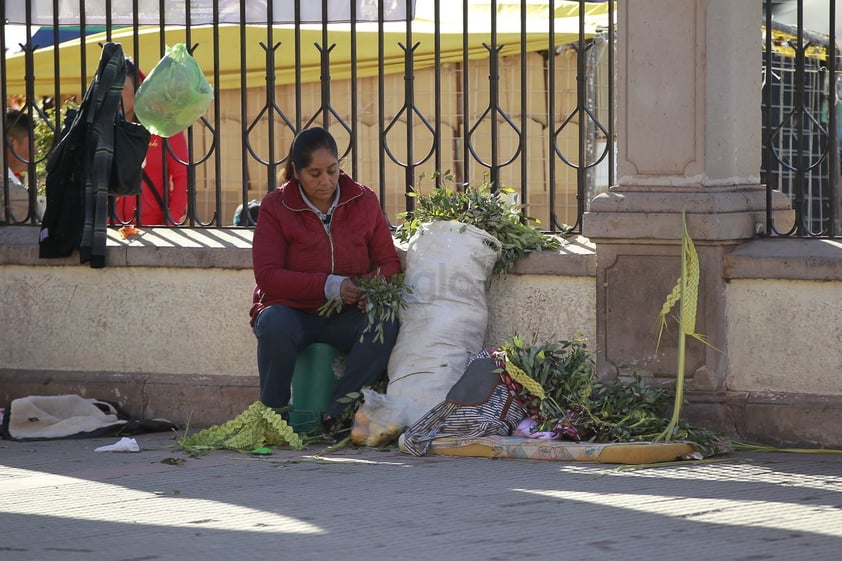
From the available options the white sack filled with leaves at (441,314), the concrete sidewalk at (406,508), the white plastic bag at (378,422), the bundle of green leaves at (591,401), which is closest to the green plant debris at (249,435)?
the concrete sidewalk at (406,508)

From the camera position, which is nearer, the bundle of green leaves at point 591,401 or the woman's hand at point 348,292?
the bundle of green leaves at point 591,401

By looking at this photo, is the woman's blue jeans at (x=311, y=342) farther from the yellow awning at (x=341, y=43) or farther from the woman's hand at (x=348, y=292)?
the yellow awning at (x=341, y=43)

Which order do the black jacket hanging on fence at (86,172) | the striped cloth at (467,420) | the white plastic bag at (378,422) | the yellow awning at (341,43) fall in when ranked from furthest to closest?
the yellow awning at (341,43) → the black jacket hanging on fence at (86,172) → the white plastic bag at (378,422) → the striped cloth at (467,420)

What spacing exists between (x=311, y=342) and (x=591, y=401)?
1.39 m

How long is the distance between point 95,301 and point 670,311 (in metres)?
3.11

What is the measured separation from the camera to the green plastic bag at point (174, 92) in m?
7.28

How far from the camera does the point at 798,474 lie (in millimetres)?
5801

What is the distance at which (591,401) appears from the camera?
6496 millimetres

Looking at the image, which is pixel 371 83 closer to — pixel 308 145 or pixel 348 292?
pixel 308 145

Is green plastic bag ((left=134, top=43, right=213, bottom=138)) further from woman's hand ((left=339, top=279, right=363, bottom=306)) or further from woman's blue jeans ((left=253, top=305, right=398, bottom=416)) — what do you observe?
woman's hand ((left=339, top=279, right=363, bottom=306))

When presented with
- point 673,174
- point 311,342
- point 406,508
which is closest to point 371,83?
point 311,342

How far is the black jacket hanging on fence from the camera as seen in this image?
7.64 metres

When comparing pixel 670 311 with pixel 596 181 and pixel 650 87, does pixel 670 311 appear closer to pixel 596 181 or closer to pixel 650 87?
pixel 650 87

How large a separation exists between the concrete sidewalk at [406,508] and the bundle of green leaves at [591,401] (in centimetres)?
30
